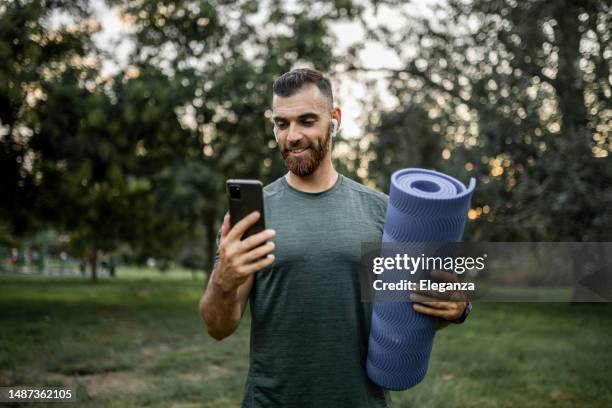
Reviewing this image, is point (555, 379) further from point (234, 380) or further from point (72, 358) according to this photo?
point (72, 358)

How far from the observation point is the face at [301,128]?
2.17m

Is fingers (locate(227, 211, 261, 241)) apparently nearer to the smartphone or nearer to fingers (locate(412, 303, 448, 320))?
the smartphone

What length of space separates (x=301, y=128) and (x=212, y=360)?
6132 mm

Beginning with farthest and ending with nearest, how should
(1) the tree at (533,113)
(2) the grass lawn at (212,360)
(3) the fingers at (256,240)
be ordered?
1. (1) the tree at (533,113)
2. (2) the grass lawn at (212,360)
3. (3) the fingers at (256,240)

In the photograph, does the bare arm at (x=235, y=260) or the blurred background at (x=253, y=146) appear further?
the blurred background at (x=253, y=146)

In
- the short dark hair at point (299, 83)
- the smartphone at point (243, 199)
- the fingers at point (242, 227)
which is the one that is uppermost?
the short dark hair at point (299, 83)

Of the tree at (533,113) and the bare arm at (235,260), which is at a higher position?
the tree at (533,113)

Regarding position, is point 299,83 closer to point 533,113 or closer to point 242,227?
point 242,227

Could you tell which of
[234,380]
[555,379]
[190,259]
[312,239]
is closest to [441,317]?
[312,239]

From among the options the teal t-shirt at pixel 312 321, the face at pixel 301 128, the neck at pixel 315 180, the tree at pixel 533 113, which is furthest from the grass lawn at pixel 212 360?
the face at pixel 301 128

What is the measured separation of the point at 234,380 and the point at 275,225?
16.0 ft

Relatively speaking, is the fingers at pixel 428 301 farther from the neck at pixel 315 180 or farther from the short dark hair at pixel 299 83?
the short dark hair at pixel 299 83

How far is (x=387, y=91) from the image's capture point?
1445 centimetres

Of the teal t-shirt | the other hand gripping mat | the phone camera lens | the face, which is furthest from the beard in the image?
the phone camera lens
